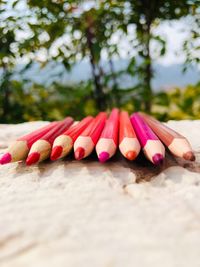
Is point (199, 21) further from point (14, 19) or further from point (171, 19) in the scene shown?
point (14, 19)

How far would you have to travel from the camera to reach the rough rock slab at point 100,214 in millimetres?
835

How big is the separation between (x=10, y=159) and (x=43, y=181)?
0.45 ft

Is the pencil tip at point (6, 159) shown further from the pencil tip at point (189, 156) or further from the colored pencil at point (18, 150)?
the pencil tip at point (189, 156)

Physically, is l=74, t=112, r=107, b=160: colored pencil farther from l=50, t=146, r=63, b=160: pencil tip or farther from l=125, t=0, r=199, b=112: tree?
l=125, t=0, r=199, b=112: tree

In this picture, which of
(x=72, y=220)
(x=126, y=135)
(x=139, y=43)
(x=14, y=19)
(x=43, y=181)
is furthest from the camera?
(x=139, y=43)

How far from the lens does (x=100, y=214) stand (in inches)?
38.6

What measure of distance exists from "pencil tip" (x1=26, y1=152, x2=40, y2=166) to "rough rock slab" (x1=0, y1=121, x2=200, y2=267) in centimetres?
4

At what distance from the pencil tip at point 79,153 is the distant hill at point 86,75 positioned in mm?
1436

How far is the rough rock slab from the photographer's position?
83 cm

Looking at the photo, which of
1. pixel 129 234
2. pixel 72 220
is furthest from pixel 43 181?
pixel 129 234

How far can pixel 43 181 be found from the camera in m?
1.18

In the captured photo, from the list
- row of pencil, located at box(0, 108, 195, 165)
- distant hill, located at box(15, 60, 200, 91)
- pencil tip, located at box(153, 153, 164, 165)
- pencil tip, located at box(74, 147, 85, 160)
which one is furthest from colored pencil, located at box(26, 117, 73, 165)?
distant hill, located at box(15, 60, 200, 91)

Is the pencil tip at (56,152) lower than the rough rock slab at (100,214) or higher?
higher

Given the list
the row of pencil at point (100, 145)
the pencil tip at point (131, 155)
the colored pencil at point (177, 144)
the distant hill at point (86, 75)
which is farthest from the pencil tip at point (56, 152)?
the distant hill at point (86, 75)
